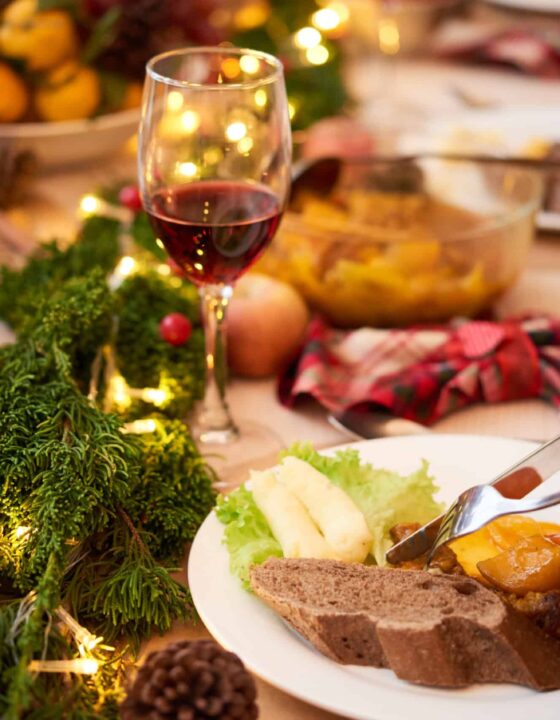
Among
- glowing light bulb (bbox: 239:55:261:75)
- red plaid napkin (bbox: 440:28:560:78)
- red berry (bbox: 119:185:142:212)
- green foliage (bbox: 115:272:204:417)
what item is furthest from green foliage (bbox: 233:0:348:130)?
glowing light bulb (bbox: 239:55:261:75)

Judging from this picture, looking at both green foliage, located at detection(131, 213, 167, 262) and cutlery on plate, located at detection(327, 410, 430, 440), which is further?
green foliage, located at detection(131, 213, 167, 262)

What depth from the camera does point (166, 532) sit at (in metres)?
1.04

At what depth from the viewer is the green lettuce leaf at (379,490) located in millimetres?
1021

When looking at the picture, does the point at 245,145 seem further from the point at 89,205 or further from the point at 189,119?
the point at 89,205

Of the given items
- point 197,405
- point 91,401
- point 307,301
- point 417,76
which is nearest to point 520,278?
point 307,301

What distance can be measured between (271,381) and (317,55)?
1.43 metres

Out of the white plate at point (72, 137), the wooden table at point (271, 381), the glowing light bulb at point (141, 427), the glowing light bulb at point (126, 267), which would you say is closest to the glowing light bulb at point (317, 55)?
the wooden table at point (271, 381)

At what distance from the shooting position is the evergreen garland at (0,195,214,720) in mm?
816

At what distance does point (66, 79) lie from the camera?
204 cm

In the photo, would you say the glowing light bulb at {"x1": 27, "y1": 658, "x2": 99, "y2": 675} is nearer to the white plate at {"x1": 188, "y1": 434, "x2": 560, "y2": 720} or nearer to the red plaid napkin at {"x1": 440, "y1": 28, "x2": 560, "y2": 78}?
the white plate at {"x1": 188, "y1": 434, "x2": 560, "y2": 720}

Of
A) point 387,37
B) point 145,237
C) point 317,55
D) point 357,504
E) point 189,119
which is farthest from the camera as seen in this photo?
point 317,55

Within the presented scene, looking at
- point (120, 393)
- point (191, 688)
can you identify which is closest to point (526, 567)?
point (191, 688)

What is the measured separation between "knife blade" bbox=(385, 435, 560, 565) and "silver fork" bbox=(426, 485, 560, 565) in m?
0.01

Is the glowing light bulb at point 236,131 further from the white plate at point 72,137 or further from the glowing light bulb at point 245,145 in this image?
the white plate at point 72,137
